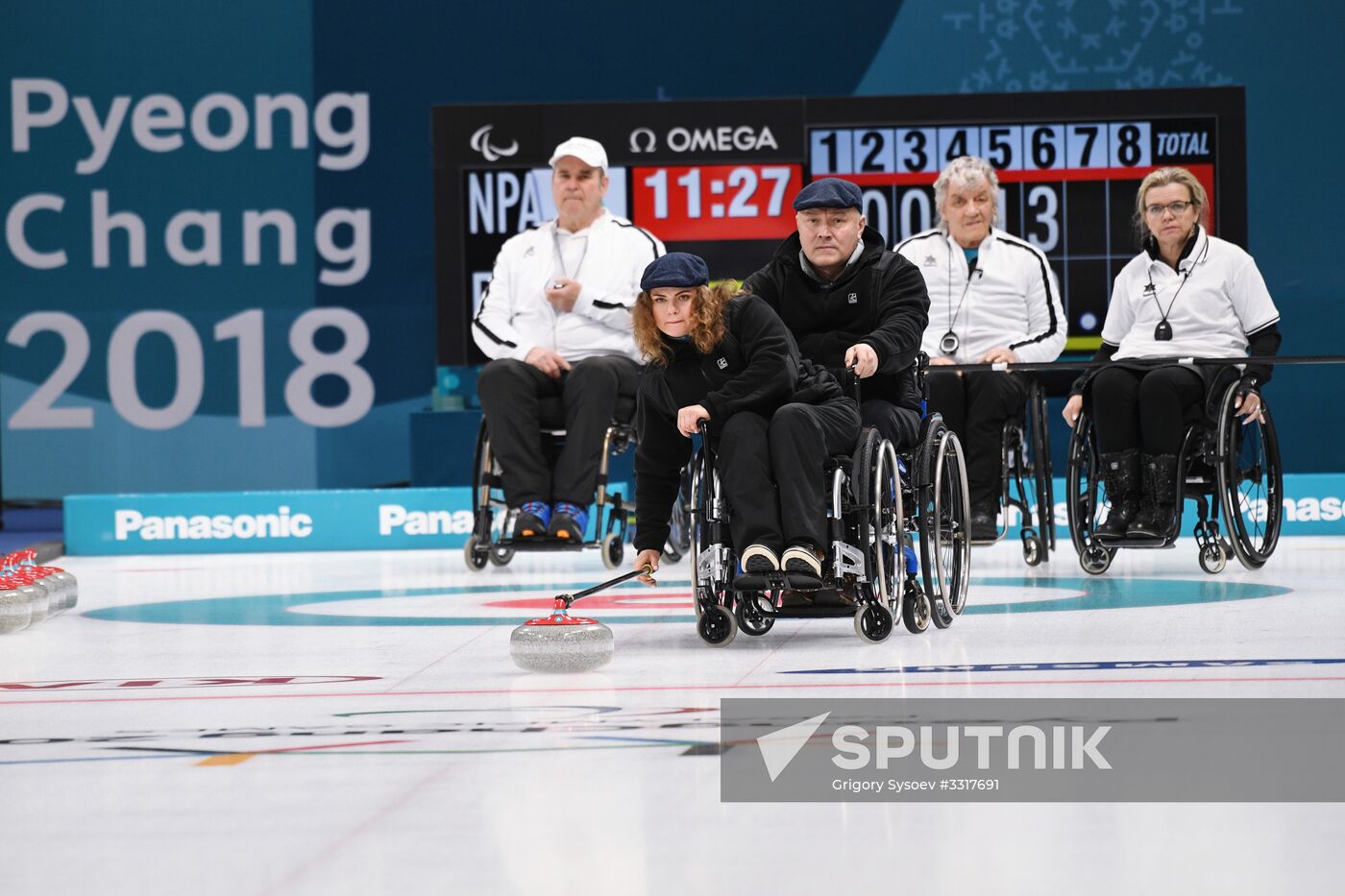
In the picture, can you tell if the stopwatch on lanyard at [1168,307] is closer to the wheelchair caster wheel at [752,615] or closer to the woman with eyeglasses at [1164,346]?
the woman with eyeglasses at [1164,346]

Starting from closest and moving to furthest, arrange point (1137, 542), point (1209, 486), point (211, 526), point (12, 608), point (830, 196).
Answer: point (830, 196) < point (12, 608) < point (1137, 542) < point (1209, 486) < point (211, 526)

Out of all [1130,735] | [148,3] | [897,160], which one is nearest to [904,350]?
[1130,735]

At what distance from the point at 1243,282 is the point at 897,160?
1.96 m

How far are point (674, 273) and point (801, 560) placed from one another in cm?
56

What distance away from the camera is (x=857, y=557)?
3.12 metres

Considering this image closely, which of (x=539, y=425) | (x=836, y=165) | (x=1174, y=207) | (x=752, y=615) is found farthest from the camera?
(x=836, y=165)

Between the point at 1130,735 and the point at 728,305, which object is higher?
the point at 728,305

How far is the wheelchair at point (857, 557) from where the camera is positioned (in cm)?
312

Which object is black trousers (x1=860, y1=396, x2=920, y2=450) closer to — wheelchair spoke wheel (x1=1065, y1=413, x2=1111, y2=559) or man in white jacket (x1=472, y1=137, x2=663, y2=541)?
wheelchair spoke wheel (x1=1065, y1=413, x2=1111, y2=559)

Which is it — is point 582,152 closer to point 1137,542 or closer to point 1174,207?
point 1174,207

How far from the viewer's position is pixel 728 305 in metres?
3.28

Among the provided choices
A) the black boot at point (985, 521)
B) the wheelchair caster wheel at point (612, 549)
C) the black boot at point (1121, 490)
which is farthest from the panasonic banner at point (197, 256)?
the black boot at point (1121, 490)

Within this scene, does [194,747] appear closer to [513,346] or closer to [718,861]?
[718,861]

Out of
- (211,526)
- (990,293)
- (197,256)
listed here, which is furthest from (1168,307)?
(197,256)
